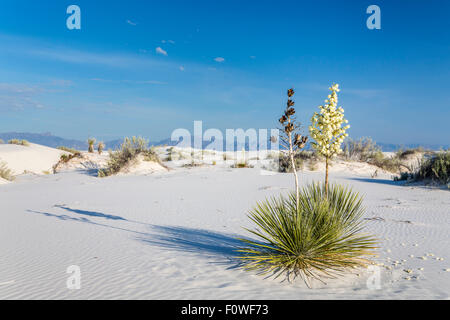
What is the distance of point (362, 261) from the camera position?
3.72 meters

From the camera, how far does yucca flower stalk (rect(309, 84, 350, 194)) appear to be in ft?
12.3

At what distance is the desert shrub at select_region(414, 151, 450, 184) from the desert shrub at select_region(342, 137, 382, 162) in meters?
8.98

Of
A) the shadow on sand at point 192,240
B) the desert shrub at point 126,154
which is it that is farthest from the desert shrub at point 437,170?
the desert shrub at point 126,154

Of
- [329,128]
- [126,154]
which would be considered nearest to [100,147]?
[126,154]

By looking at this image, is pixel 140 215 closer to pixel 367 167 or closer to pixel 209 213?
pixel 209 213

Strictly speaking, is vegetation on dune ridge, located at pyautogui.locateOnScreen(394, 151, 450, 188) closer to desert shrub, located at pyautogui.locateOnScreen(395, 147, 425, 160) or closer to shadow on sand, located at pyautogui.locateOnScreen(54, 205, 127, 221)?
shadow on sand, located at pyautogui.locateOnScreen(54, 205, 127, 221)

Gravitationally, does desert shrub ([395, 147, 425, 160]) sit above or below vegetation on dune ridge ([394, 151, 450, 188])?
above

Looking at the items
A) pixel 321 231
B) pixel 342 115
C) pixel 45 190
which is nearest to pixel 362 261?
pixel 321 231

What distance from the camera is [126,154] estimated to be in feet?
52.7

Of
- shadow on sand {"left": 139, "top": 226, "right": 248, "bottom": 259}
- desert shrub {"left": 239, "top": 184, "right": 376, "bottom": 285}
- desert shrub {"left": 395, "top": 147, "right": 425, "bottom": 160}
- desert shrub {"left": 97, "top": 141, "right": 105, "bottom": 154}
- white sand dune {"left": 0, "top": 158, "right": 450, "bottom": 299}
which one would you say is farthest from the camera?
desert shrub {"left": 97, "top": 141, "right": 105, "bottom": 154}

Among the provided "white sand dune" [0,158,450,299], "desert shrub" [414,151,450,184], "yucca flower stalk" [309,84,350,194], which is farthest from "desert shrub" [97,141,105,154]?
"yucca flower stalk" [309,84,350,194]

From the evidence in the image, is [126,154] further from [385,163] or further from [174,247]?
[385,163]

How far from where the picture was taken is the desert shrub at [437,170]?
31.8 feet

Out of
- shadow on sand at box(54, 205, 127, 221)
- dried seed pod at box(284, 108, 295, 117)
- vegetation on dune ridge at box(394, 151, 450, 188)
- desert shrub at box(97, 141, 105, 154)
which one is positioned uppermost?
desert shrub at box(97, 141, 105, 154)
